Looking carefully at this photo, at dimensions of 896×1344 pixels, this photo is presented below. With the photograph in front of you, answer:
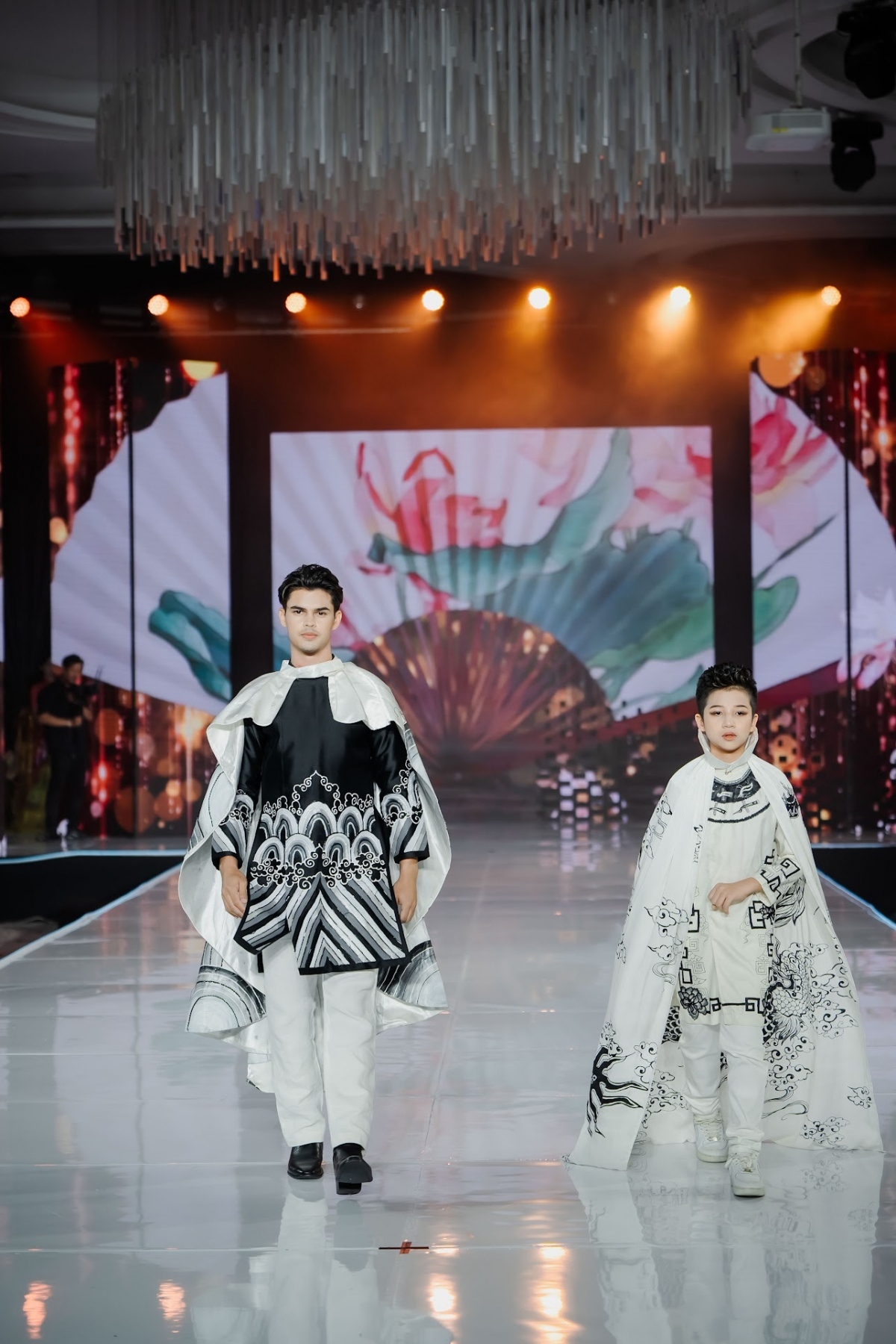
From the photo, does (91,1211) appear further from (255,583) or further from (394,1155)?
(255,583)

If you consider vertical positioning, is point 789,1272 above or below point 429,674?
below

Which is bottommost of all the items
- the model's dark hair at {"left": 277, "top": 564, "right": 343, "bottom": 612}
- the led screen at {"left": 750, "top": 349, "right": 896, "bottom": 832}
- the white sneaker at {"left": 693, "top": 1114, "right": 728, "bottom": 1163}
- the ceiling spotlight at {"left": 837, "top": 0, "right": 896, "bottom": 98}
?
the white sneaker at {"left": 693, "top": 1114, "right": 728, "bottom": 1163}

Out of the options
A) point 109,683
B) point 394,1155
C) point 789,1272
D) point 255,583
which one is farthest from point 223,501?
point 789,1272

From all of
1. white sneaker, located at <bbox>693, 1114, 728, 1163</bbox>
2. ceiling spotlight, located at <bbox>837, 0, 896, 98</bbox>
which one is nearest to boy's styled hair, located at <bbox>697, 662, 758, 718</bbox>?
white sneaker, located at <bbox>693, 1114, 728, 1163</bbox>

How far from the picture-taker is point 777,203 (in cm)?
970

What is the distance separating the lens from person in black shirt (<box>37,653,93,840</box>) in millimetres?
10008

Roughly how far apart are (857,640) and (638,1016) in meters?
7.48

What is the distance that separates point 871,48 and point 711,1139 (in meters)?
5.19

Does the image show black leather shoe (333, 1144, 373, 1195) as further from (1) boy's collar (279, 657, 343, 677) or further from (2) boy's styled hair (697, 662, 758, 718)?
(2) boy's styled hair (697, 662, 758, 718)

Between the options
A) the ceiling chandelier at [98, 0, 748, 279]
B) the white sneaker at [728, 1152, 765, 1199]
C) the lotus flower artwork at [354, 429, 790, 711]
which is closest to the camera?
the white sneaker at [728, 1152, 765, 1199]

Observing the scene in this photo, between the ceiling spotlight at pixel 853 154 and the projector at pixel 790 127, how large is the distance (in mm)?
1686

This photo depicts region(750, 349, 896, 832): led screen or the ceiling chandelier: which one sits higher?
the ceiling chandelier

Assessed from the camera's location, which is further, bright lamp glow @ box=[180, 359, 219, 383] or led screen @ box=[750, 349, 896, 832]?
bright lamp glow @ box=[180, 359, 219, 383]

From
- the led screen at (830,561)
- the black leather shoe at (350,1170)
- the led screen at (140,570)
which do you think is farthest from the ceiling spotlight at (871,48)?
the black leather shoe at (350,1170)
